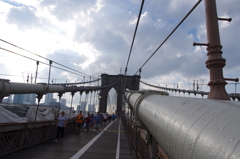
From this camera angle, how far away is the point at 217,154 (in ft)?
2.26

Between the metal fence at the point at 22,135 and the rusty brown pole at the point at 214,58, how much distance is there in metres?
5.59

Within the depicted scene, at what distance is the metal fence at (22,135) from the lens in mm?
5277

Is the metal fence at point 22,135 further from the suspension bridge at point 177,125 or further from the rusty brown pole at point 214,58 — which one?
the rusty brown pole at point 214,58

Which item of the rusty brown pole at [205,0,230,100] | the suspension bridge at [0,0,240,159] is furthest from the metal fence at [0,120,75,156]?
the rusty brown pole at [205,0,230,100]

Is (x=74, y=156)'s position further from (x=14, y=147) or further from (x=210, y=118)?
(x=210, y=118)

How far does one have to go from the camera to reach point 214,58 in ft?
12.1

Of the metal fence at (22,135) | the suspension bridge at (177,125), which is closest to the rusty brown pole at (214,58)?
the suspension bridge at (177,125)

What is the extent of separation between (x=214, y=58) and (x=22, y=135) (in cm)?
612

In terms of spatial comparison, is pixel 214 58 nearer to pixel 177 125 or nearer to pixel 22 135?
pixel 177 125

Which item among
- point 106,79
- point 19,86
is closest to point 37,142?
point 19,86

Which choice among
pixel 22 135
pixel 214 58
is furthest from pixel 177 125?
pixel 22 135

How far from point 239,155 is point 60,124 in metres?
7.69

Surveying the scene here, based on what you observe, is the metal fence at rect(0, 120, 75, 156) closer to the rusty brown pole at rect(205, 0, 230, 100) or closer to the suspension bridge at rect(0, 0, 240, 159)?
the suspension bridge at rect(0, 0, 240, 159)

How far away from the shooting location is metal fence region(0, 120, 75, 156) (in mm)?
5277
